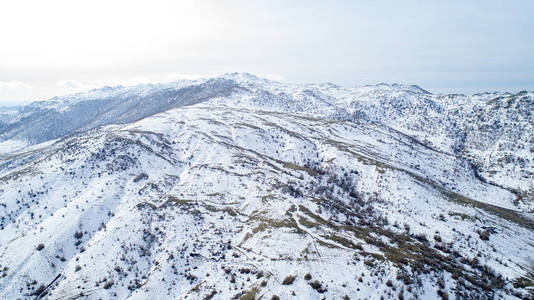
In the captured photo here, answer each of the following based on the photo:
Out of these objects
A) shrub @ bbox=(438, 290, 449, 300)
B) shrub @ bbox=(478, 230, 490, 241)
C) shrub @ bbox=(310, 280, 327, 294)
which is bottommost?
shrub @ bbox=(478, 230, 490, 241)

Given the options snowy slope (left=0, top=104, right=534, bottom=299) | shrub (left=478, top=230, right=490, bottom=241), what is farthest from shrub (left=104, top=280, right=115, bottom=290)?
shrub (left=478, top=230, right=490, bottom=241)

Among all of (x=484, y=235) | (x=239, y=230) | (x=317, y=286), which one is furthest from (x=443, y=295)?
(x=239, y=230)

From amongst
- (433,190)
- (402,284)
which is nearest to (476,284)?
(402,284)

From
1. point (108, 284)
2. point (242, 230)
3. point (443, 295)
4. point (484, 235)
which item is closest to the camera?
point (443, 295)

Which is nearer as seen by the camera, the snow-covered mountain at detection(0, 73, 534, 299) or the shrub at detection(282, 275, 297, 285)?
the shrub at detection(282, 275, 297, 285)

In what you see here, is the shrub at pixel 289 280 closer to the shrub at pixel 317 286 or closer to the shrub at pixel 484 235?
the shrub at pixel 317 286

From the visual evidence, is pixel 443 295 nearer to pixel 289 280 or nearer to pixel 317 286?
pixel 317 286

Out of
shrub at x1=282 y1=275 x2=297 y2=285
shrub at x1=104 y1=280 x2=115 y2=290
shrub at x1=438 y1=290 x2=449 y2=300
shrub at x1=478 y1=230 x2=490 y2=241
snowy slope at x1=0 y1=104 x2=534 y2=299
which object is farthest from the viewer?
shrub at x1=478 y1=230 x2=490 y2=241

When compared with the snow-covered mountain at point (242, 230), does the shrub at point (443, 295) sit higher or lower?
higher

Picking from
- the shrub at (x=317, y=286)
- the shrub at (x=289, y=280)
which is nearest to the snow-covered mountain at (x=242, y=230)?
the shrub at (x=289, y=280)

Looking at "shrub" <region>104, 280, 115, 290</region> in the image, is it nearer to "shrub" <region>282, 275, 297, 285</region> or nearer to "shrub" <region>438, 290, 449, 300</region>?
"shrub" <region>282, 275, 297, 285</region>

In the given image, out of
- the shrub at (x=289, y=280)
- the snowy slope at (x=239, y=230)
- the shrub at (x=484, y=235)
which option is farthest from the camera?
the shrub at (x=484, y=235)
